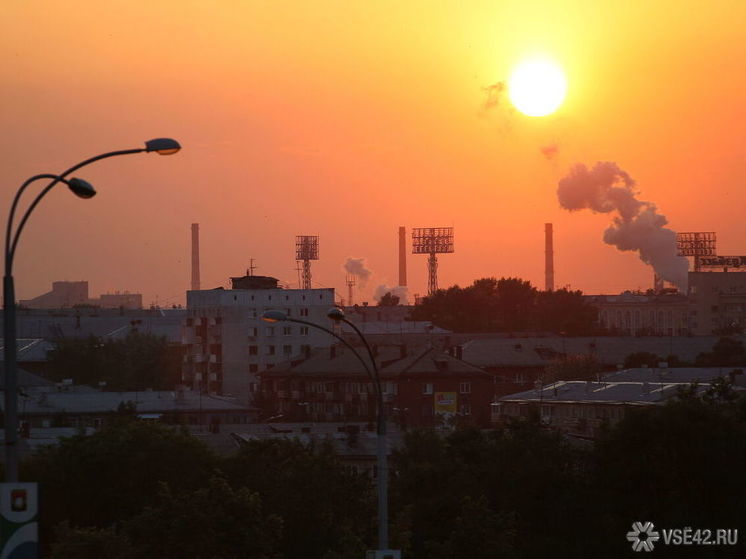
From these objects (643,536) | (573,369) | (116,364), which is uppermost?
(116,364)

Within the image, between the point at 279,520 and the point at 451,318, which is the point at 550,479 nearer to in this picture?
the point at 279,520

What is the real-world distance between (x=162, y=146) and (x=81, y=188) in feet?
3.59

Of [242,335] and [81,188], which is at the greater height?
[242,335]

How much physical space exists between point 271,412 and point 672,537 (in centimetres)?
7293

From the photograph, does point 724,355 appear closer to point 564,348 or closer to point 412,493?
point 564,348

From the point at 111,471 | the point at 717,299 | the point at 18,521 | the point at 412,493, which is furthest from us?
the point at 717,299

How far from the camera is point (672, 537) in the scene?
4031 centimetres

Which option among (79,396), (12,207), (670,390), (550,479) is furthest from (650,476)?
(79,396)

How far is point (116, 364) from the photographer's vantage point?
460 feet

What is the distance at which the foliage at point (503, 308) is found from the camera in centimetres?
17838

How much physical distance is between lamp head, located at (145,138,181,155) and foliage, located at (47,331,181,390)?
382ft

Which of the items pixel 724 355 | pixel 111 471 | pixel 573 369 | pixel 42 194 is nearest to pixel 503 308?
pixel 724 355

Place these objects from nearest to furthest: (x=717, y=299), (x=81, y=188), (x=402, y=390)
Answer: (x=81, y=188), (x=402, y=390), (x=717, y=299)

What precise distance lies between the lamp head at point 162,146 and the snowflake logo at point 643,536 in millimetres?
24982
